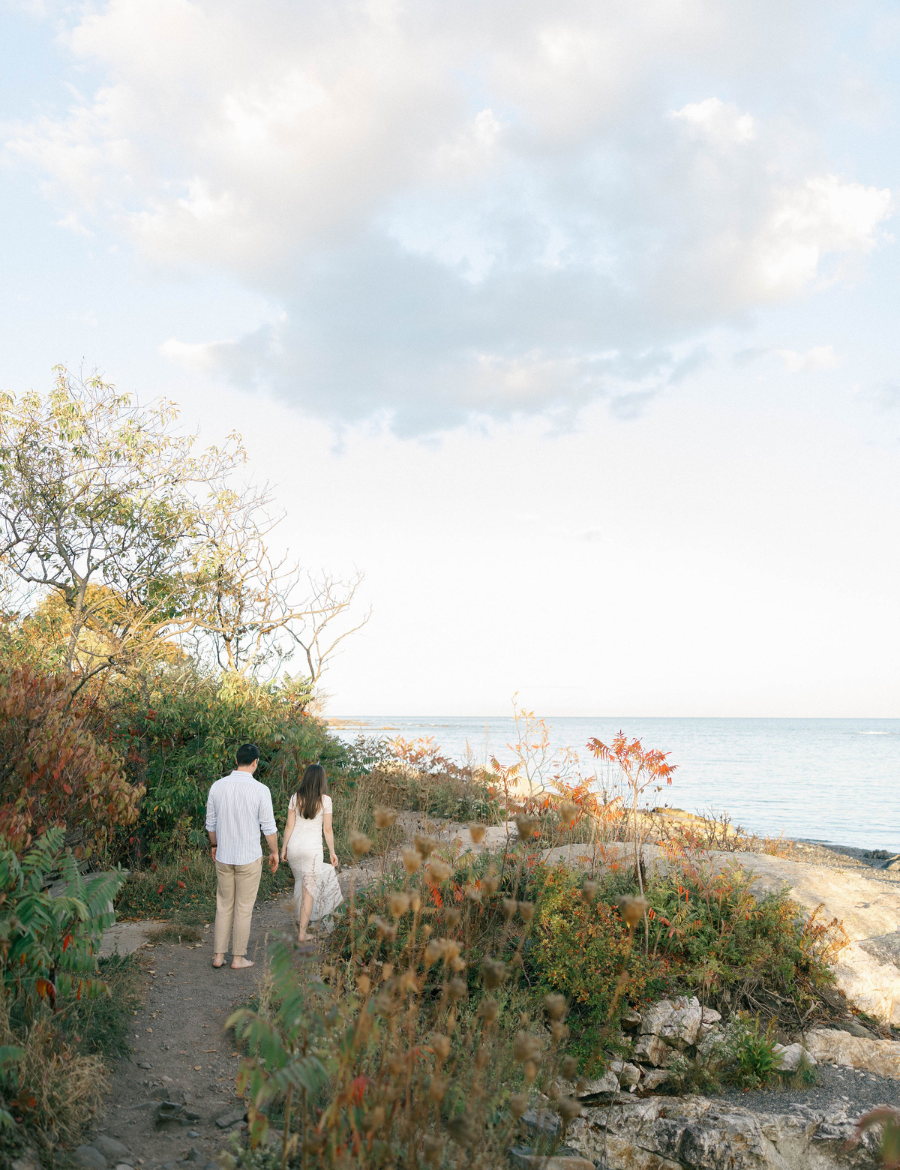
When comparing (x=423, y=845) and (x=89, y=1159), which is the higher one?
(x=423, y=845)

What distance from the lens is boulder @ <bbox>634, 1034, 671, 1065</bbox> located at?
18.1 ft

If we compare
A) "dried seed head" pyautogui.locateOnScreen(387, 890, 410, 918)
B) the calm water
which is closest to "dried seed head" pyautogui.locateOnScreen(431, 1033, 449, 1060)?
"dried seed head" pyautogui.locateOnScreen(387, 890, 410, 918)

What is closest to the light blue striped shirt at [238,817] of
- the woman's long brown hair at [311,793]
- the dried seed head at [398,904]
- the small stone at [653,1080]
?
the woman's long brown hair at [311,793]

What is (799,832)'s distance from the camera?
77.8 feet

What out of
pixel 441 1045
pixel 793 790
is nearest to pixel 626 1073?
pixel 441 1045

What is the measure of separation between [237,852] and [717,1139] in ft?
14.4

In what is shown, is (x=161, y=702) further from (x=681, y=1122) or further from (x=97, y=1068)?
(x=681, y=1122)

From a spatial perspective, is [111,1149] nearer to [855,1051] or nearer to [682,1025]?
[682,1025]

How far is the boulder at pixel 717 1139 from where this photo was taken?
468 cm

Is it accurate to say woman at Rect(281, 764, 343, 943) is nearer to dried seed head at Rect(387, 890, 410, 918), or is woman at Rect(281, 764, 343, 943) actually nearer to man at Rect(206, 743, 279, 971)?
man at Rect(206, 743, 279, 971)

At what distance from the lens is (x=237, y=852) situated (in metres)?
7.12

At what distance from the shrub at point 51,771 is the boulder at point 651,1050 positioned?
4236 millimetres

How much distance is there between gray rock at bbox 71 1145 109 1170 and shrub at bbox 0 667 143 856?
6.20 ft

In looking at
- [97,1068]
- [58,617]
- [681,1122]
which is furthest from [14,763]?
[58,617]
